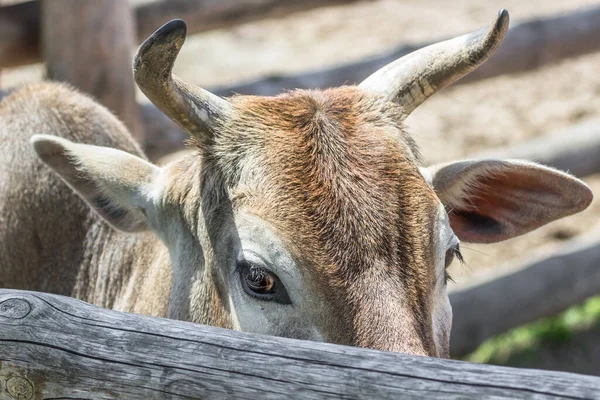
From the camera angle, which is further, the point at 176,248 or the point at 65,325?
the point at 176,248

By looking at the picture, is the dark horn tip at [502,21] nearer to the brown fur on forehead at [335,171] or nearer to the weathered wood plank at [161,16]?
the brown fur on forehead at [335,171]

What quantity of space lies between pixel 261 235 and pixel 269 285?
158mm

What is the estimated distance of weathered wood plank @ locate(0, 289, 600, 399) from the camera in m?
1.92

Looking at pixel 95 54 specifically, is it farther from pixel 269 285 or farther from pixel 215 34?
pixel 215 34

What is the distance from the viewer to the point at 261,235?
280cm

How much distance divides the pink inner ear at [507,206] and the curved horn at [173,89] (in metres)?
1.02

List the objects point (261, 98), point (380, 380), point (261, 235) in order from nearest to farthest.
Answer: point (380, 380)
point (261, 235)
point (261, 98)

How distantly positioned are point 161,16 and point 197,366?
13.8 ft

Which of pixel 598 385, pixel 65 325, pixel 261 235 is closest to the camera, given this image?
pixel 598 385

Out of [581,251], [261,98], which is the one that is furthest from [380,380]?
[581,251]

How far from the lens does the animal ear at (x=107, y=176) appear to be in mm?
3297

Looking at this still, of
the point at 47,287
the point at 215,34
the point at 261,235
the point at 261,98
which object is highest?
the point at 261,98

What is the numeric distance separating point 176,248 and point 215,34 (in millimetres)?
8728

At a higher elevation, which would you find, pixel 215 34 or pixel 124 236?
pixel 124 236
